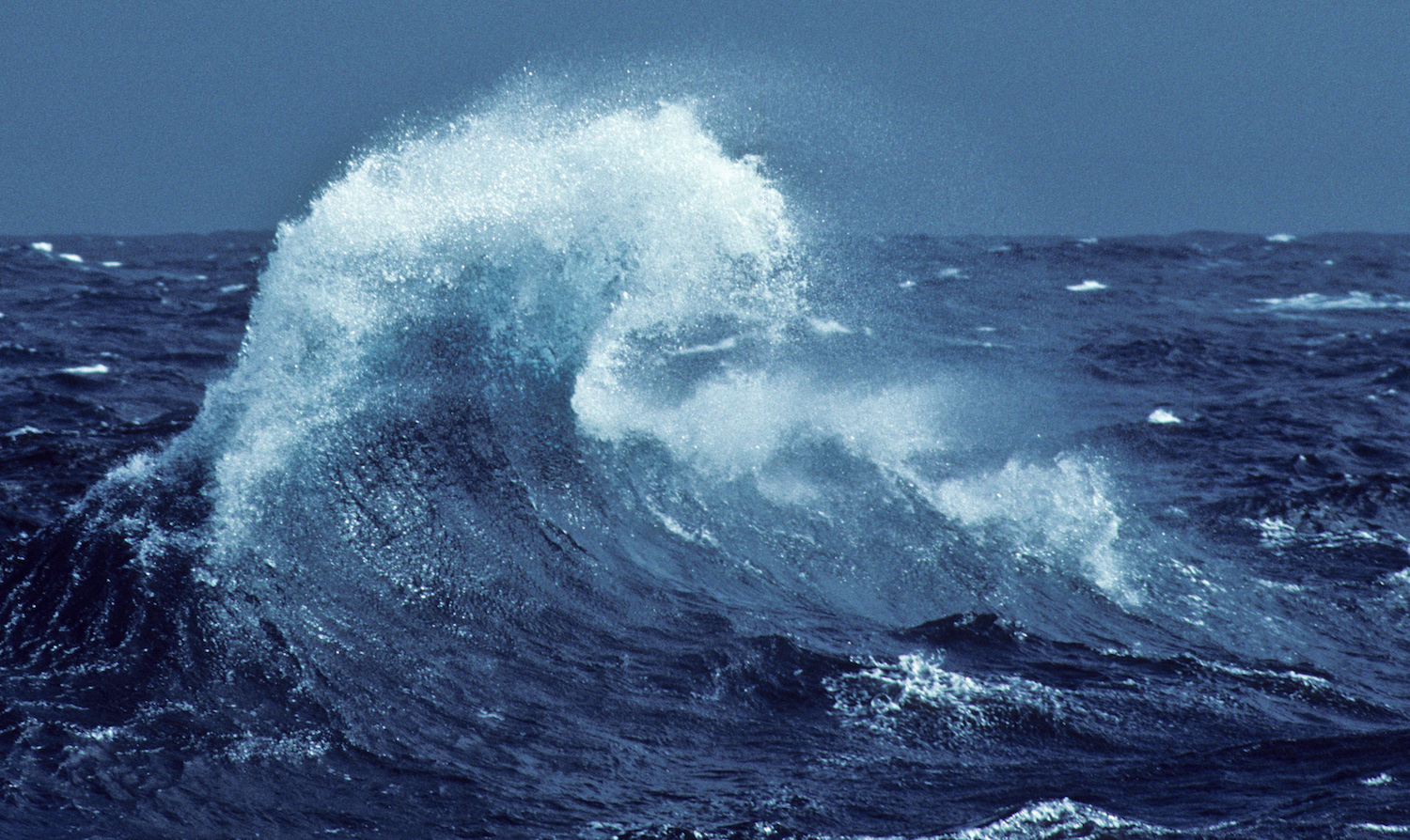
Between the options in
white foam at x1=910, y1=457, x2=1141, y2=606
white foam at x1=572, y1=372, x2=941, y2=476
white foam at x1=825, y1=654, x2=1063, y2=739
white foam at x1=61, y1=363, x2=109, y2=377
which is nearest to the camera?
white foam at x1=825, y1=654, x2=1063, y2=739

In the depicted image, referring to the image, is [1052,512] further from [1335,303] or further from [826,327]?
[1335,303]

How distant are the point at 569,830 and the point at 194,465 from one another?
681 centimetres

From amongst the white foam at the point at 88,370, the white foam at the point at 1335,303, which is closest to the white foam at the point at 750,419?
the white foam at the point at 88,370

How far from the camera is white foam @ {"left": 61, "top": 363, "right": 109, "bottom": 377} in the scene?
1761cm

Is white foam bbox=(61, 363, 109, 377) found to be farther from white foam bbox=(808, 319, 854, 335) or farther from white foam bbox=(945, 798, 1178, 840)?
white foam bbox=(945, 798, 1178, 840)

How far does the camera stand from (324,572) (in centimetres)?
991

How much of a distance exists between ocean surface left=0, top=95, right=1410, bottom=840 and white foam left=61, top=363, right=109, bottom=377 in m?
0.09

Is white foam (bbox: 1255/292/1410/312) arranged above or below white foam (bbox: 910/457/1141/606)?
above

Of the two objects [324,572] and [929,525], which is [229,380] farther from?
[929,525]

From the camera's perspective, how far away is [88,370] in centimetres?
1794

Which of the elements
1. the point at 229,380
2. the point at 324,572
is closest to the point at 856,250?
the point at 229,380

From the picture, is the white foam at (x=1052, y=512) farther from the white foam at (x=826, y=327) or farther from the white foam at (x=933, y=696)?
the white foam at (x=826, y=327)

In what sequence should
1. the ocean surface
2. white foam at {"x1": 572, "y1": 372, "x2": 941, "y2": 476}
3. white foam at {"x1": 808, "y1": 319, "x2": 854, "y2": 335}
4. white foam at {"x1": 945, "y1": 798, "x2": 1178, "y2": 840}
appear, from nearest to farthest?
white foam at {"x1": 945, "y1": 798, "x2": 1178, "y2": 840}
the ocean surface
white foam at {"x1": 572, "y1": 372, "x2": 941, "y2": 476}
white foam at {"x1": 808, "y1": 319, "x2": 854, "y2": 335}

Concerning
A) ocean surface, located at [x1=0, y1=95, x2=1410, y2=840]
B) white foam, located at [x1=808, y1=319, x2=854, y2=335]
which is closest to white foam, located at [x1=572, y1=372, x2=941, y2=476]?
ocean surface, located at [x1=0, y1=95, x2=1410, y2=840]
